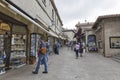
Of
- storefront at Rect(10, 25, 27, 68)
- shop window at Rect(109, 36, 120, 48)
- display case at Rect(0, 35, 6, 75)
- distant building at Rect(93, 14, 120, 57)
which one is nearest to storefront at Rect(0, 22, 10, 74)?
display case at Rect(0, 35, 6, 75)

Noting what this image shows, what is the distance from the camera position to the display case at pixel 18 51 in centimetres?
914

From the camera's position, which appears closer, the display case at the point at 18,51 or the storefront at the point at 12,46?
the storefront at the point at 12,46

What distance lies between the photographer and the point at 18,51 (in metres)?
9.91

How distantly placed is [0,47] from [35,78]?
2.47 m

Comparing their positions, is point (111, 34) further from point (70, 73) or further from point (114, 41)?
point (70, 73)

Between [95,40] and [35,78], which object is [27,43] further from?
[95,40]

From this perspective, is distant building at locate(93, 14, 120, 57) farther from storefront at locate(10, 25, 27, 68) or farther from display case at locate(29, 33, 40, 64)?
storefront at locate(10, 25, 27, 68)

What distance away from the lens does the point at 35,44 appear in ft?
39.1

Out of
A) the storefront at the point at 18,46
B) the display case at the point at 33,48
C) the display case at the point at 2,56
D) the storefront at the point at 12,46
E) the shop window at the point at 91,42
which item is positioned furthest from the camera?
the shop window at the point at 91,42

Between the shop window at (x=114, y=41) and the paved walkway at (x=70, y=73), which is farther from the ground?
the shop window at (x=114, y=41)

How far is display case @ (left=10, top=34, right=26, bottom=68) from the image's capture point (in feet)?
30.0

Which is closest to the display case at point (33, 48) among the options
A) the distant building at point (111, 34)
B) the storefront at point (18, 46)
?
the storefront at point (18, 46)

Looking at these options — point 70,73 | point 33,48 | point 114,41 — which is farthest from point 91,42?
point 70,73

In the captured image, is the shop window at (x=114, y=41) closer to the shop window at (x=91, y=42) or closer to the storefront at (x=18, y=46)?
the shop window at (x=91, y=42)
